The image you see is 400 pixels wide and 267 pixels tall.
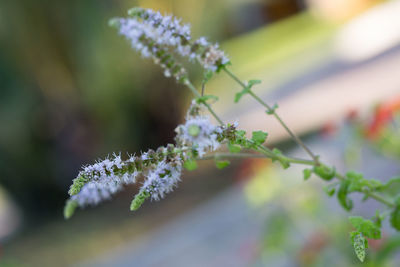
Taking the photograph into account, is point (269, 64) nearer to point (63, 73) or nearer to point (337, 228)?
point (63, 73)

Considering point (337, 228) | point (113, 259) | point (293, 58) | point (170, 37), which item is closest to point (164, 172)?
point (170, 37)

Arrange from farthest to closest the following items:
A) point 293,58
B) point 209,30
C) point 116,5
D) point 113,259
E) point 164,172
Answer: point 293,58, point 209,30, point 116,5, point 113,259, point 164,172

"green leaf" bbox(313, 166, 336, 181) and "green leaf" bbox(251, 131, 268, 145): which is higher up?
"green leaf" bbox(251, 131, 268, 145)

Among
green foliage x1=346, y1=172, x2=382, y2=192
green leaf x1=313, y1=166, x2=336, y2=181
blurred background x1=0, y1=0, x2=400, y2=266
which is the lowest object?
green foliage x1=346, y1=172, x2=382, y2=192

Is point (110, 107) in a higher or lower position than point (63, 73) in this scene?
lower

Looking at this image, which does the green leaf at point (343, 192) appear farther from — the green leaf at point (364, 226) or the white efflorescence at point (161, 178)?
the white efflorescence at point (161, 178)

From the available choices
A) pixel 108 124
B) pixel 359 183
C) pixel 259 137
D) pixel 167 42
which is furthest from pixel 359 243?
pixel 108 124

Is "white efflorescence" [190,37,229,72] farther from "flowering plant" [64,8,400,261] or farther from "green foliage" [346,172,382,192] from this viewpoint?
"green foliage" [346,172,382,192]

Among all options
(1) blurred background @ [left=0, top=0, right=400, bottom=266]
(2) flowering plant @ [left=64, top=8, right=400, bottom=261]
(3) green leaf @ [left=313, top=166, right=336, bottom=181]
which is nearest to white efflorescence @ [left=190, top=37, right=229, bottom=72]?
(2) flowering plant @ [left=64, top=8, right=400, bottom=261]
